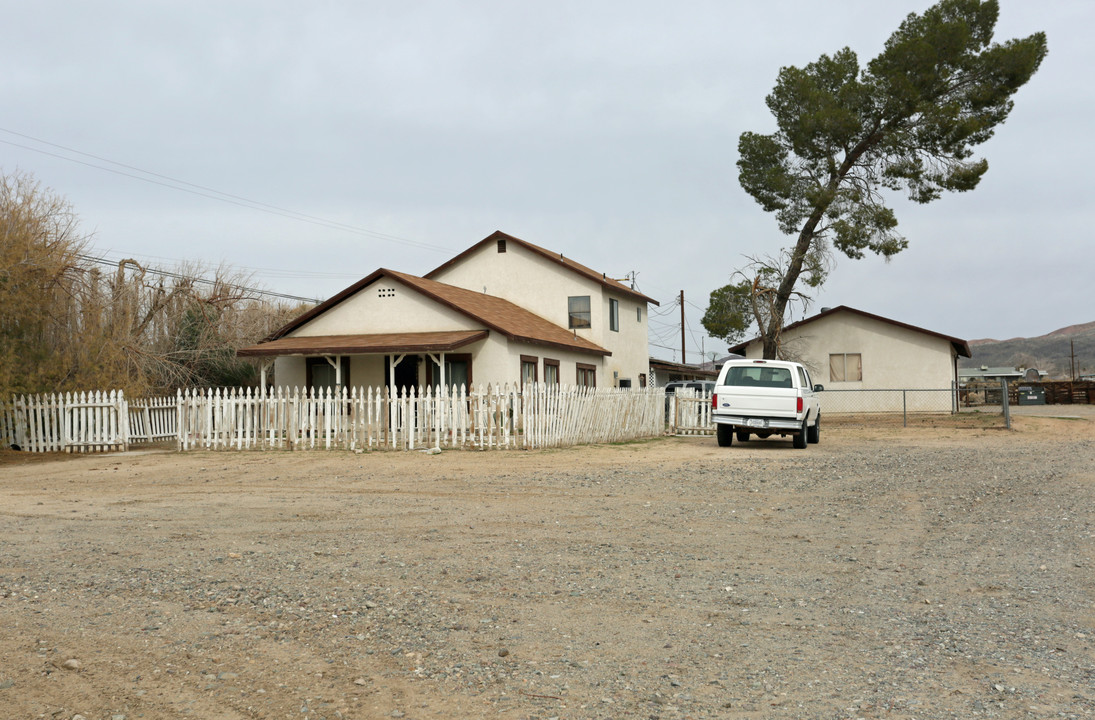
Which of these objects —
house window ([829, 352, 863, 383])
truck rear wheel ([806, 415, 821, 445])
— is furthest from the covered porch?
house window ([829, 352, 863, 383])

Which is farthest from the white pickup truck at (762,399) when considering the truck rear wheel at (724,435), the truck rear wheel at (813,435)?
the truck rear wheel at (813,435)

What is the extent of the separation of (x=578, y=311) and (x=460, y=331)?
26.5 ft

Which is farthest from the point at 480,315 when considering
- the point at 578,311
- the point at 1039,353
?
the point at 1039,353

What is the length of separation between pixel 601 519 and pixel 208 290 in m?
37.5

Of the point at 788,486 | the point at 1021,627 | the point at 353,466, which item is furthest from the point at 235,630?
the point at 353,466

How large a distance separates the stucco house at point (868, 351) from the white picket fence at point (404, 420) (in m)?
19.6

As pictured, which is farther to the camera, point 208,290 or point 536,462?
point 208,290

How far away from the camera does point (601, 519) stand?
10.3 m

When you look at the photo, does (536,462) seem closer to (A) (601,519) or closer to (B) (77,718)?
(A) (601,519)

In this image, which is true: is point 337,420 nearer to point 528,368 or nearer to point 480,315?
point 480,315

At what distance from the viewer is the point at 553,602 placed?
6.32 meters

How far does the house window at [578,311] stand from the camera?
1326 inches

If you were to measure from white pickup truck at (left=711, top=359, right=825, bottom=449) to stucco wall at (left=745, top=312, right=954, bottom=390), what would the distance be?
1942 centimetres

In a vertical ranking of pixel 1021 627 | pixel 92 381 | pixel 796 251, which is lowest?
pixel 1021 627
